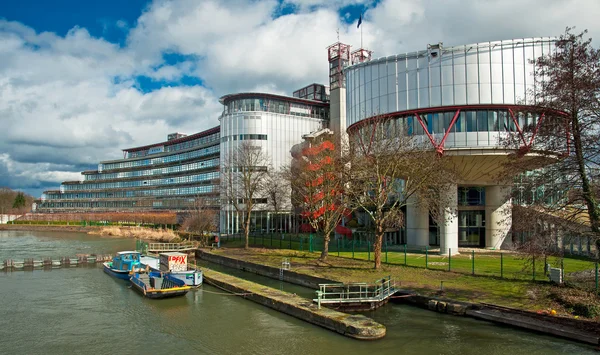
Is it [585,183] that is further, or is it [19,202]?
[19,202]

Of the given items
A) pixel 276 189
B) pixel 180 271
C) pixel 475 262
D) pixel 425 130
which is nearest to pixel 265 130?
pixel 276 189

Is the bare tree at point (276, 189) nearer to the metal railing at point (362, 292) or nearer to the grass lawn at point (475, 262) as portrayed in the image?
the grass lawn at point (475, 262)

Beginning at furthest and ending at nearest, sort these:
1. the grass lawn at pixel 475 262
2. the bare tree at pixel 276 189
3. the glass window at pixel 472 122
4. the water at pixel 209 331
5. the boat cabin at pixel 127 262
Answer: the bare tree at pixel 276 189, the boat cabin at pixel 127 262, the glass window at pixel 472 122, the grass lawn at pixel 475 262, the water at pixel 209 331

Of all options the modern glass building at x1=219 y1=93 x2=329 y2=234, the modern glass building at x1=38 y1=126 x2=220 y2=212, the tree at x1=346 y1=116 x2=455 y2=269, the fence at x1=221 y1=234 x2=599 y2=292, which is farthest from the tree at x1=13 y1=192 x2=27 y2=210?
the tree at x1=346 y1=116 x2=455 y2=269

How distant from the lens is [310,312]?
2380 cm

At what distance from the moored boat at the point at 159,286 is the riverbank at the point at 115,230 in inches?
1485

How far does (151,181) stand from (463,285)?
116583mm

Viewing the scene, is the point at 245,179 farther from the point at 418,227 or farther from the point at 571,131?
the point at 571,131

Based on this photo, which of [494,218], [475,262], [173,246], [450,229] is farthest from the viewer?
[173,246]

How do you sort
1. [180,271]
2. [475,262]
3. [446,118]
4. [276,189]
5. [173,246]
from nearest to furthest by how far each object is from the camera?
[475,262], [180,271], [446,118], [173,246], [276,189]

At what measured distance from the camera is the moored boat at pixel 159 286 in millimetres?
31297

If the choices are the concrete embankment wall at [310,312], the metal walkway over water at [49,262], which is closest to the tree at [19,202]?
the metal walkway over water at [49,262]

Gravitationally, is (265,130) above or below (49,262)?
above

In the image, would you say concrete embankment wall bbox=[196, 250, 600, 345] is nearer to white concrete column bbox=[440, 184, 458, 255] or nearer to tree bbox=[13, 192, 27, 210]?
white concrete column bbox=[440, 184, 458, 255]
